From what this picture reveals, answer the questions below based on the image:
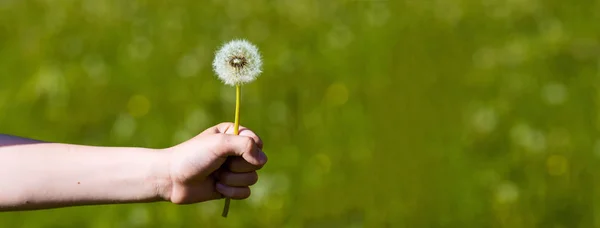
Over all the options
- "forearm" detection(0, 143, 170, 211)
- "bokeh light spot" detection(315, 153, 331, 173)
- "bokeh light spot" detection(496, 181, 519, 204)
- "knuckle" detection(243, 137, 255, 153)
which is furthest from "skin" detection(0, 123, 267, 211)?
"bokeh light spot" detection(496, 181, 519, 204)

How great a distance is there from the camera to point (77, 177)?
215cm

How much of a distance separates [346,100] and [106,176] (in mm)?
1653

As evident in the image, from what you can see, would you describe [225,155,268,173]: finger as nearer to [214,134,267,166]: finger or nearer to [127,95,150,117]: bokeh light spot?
[214,134,267,166]: finger

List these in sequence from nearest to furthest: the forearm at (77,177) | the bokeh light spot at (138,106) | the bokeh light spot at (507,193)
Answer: the forearm at (77,177)
the bokeh light spot at (507,193)
the bokeh light spot at (138,106)

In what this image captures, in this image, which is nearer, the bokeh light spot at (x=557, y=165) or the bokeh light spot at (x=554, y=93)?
the bokeh light spot at (x=557, y=165)

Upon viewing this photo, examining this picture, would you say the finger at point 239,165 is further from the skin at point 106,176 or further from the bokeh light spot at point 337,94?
the bokeh light spot at point 337,94

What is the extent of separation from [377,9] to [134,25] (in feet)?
3.32

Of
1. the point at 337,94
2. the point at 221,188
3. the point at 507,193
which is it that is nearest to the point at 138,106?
the point at 337,94

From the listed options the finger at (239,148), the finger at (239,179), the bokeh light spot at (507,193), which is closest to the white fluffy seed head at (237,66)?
the finger at (239,148)

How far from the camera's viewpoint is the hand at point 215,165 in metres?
1.91

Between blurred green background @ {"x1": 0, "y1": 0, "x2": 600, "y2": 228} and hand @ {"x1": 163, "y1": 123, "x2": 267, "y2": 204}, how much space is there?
1.25 meters

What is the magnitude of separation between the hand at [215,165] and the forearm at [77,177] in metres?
0.06

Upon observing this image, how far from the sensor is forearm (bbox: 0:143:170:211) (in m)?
2.13

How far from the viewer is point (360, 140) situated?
3570 mm
